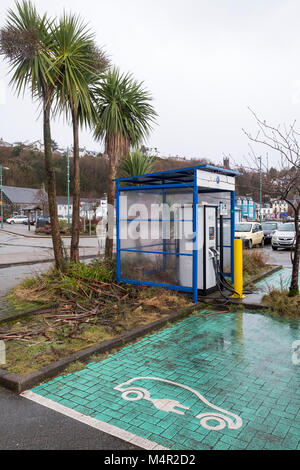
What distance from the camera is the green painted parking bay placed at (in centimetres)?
294

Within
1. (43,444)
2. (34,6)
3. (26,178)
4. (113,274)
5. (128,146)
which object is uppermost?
(26,178)

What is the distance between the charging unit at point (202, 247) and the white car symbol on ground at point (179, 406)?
3.56m

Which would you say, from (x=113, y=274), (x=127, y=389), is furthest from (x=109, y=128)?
(x=127, y=389)

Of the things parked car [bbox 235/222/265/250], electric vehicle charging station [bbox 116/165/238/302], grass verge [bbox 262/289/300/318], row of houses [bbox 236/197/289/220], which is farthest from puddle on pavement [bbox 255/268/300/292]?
parked car [bbox 235/222/265/250]

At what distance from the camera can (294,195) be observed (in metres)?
7.31

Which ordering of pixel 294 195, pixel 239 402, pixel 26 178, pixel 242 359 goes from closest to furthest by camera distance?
pixel 239 402
pixel 242 359
pixel 294 195
pixel 26 178

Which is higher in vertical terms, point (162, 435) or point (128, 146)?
point (128, 146)

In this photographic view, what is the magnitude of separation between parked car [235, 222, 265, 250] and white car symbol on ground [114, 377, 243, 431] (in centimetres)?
1508

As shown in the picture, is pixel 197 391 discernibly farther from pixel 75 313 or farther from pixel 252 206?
pixel 252 206

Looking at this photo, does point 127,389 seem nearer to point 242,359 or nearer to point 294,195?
point 242,359

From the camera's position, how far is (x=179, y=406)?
3357mm

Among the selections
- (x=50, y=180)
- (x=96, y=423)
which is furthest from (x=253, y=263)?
(x=96, y=423)

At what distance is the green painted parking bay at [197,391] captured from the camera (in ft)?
9.64

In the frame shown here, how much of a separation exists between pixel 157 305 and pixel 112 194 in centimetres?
Result: 411
